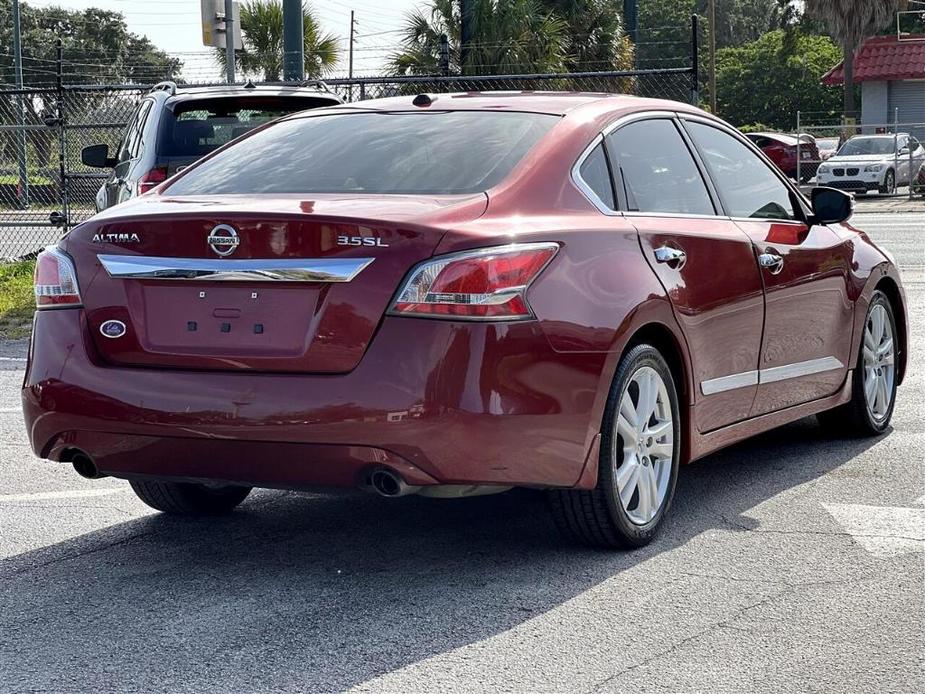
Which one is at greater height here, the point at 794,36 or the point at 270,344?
the point at 794,36

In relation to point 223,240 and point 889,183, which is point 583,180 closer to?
point 223,240

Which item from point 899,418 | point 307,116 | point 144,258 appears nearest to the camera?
point 144,258

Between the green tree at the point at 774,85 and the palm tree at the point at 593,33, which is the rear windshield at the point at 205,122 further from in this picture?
the green tree at the point at 774,85

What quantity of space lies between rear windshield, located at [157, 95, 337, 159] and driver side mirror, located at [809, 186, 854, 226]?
16.3 feet

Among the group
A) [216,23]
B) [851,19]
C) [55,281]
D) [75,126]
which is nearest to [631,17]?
[851,19]

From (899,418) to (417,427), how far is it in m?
3.97

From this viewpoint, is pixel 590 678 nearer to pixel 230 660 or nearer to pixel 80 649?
pixel 230 660

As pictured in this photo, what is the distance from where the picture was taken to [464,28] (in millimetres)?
33219

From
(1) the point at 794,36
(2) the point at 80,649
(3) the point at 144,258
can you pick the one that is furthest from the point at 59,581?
(1) the point at 794,36

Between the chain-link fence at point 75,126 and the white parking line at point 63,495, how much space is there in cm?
771

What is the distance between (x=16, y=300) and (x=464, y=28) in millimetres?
21520

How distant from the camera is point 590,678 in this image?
3.75 meters

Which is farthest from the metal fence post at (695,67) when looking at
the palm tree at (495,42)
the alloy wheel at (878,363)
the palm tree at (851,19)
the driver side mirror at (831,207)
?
the palm tree at (851,19)

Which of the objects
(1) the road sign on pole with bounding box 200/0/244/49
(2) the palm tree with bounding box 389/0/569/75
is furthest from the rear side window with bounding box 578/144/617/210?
(2) the palm tree with bounding box 389/0/569/75
